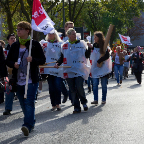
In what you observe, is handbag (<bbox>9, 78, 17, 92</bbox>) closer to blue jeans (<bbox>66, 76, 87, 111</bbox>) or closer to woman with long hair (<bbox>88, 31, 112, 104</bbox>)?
blue jeans (<bbox>66, 76, 87, 111</bbox>)

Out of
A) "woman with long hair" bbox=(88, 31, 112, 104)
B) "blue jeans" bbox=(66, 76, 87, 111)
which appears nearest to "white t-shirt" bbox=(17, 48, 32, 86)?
"blue jeans" bbox=(66, 76, 87, 111)

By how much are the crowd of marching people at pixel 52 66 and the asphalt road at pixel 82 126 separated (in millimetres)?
274

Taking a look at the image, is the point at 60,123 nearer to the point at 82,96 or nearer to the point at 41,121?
the point at 41,121

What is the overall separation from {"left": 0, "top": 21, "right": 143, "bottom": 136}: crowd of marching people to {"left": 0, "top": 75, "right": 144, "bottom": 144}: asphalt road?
274 mm

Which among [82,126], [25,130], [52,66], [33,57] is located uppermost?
[33,57]

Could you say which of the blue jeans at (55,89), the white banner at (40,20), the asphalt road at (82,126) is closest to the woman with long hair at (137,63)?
the asphalt road at (82,126)

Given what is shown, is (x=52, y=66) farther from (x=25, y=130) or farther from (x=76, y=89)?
(x=25, y=130)

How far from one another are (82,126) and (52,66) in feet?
5.92

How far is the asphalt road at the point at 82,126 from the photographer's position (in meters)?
5.42

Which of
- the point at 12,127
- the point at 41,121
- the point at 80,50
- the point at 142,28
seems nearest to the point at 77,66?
the point at 80,50

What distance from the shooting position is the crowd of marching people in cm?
588

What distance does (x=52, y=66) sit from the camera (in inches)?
308

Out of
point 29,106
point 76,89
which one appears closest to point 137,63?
point 76,89

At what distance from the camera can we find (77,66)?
8195 millimetres
